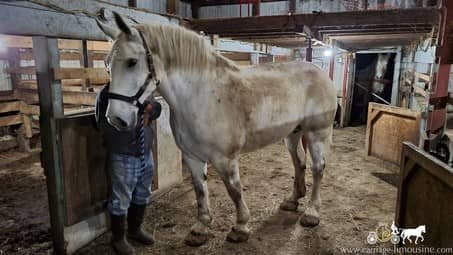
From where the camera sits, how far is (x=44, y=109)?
69.3 inches

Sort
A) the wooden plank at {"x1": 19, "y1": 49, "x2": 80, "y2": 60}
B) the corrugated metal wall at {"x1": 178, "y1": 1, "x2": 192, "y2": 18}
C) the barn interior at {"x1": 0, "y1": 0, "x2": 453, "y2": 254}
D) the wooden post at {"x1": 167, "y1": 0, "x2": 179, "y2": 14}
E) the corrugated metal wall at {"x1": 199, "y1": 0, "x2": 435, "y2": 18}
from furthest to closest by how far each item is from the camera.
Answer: the wooden plank at {"x1": 19, "y1": 49, "x2": 80, "y2": 60} < the corrugated metal wall at {"x1": 178, "y1": 1, "x2": 192, "y2": 18} < the corrugated metal wall at {"x1": 199, "y1": 0, "x2": 435, "y2": 18} < the wooden post at {"x1": 167, "y1": 0, "x2": 179, "y2": 14} < the barn interior at {"x1": 0, "y1": 0, "x2": 453, "y2": 254}

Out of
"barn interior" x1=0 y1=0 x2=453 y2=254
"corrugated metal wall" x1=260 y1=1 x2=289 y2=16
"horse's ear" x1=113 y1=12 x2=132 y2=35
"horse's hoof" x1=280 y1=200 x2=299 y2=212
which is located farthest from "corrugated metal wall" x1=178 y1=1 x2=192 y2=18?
"horse's hoof" x1=280 y1=200 x2=299 y2=212

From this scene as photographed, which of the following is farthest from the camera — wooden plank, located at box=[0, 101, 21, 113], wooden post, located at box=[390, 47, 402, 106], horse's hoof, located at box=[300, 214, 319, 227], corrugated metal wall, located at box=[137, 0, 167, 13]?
wooden post, located at box=[390, 47, 402, 106]

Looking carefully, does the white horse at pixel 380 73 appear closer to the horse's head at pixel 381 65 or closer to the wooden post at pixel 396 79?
the horse's head at pixel 381 65

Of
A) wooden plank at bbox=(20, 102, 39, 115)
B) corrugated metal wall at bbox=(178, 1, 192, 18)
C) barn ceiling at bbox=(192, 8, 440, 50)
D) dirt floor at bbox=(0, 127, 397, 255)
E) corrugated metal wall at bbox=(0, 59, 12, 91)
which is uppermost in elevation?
corrugated metal wall at bbox=(178, 1, 192, 18)

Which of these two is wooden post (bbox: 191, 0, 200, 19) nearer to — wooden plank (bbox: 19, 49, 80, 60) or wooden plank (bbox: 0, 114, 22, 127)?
wooden plank (bbox: 19, 49, 80, 60)

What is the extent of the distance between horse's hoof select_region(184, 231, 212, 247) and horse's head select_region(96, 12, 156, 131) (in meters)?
1.04

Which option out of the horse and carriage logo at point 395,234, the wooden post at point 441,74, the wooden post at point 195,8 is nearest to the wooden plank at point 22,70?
the wooden post at point 195,8

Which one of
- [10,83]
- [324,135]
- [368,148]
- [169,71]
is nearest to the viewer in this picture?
[169,71]

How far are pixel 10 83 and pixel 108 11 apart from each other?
369cm

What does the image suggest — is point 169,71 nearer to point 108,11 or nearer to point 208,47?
point 208,47

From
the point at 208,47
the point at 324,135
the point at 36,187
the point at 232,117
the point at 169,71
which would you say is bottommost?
the point at 36,187

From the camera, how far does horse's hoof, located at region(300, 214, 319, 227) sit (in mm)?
2355

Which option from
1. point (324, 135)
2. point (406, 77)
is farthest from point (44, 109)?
point (406, 77)
